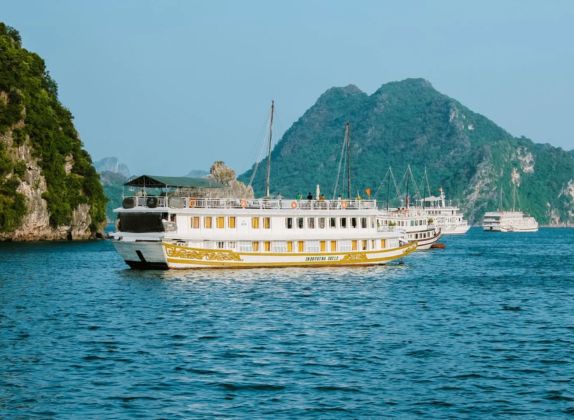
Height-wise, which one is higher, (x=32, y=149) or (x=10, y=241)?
(x=32, y=149)

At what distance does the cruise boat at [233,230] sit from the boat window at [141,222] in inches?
2.7

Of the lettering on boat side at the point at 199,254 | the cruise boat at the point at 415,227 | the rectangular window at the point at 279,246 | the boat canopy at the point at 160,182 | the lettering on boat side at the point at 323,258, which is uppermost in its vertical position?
the boat canopy at the point at 160,182

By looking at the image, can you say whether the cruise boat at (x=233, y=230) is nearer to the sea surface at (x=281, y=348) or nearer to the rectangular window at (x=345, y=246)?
the rectangular window at (x=345, y=246)

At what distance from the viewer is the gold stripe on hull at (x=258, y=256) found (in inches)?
2175

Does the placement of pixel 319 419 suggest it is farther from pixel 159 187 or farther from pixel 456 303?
pixel 159 187

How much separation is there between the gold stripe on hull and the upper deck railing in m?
3.24

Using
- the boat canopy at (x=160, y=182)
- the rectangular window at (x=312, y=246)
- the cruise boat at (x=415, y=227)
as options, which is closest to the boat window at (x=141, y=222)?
the boat canopy at (x=160, y=182)

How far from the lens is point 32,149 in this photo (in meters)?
114

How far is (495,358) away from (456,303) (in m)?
16.4

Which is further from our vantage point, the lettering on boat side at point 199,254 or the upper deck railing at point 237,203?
the upper deck railing at point 237,203

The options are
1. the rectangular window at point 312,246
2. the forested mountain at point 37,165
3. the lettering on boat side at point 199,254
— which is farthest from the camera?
the forested mountain at point 37,165

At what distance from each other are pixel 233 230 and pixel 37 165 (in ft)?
219

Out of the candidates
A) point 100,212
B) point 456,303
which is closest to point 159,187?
point 456,303

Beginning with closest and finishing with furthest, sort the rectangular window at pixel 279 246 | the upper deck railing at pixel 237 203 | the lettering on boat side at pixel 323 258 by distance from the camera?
the upper deck railing at pixel 237 203
the rectangular window at pixel 279 246
the lettering on boat side at pixel 323 258
